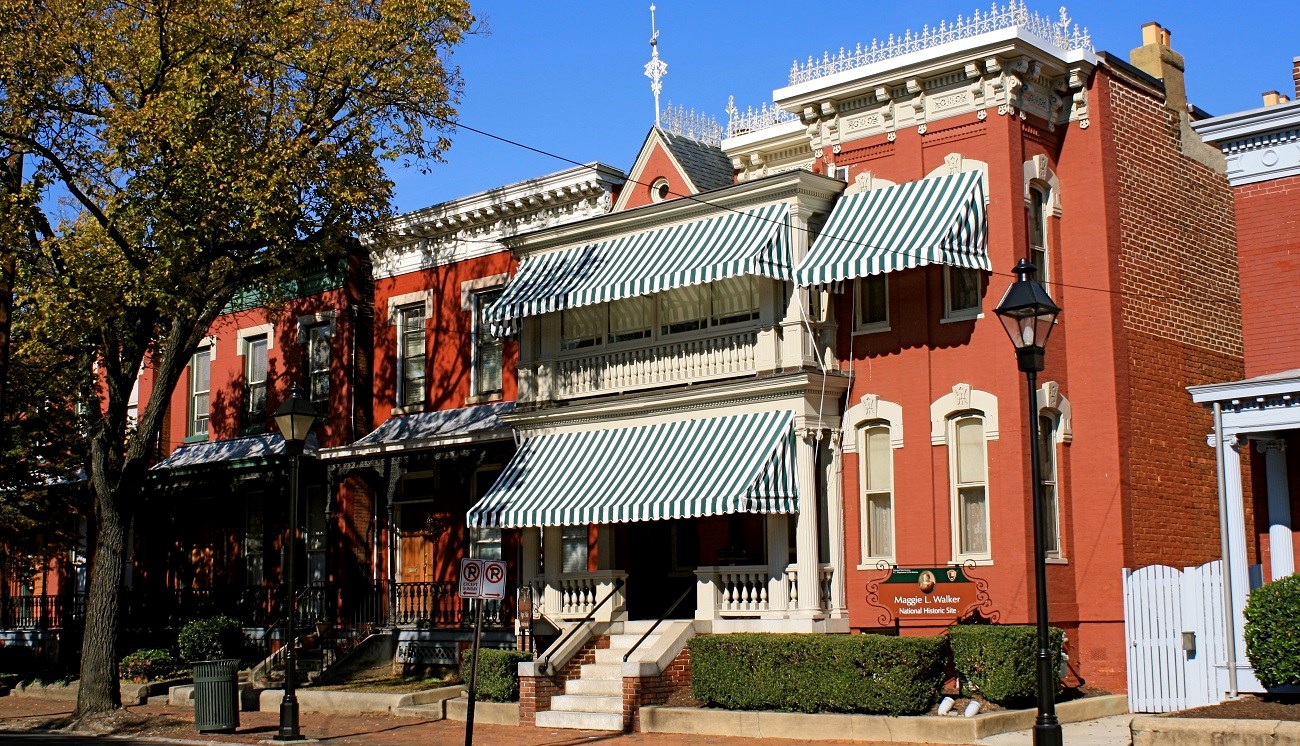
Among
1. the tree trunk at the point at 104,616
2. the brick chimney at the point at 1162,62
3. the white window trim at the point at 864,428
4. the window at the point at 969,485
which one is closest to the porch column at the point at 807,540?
the white window trim at the point at 864,428

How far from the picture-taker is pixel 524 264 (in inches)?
1056

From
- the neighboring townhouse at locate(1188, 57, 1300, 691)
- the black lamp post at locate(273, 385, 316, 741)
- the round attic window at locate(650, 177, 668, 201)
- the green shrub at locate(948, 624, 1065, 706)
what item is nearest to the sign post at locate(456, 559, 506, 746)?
the black lamp post at locate(273, 385, 316, 741)

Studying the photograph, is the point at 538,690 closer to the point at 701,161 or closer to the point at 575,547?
the point at 575,547

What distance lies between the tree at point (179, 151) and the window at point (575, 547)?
22.0ft

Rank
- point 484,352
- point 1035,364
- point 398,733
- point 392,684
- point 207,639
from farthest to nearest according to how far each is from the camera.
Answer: point 207,639
point 484,352
point 392,684
point 398,733
point 1035,364

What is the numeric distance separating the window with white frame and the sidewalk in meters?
6.69

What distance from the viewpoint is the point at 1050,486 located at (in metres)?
21.8

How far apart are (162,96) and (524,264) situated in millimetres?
7017

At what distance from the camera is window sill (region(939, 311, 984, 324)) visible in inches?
863

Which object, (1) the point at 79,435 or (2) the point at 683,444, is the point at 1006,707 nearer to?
(2) the point at 683,444

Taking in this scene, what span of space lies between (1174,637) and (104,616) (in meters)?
16.6

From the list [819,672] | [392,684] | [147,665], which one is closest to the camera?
[819,672]

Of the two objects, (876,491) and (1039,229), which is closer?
(1039,229)

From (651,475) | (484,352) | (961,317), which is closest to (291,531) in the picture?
(651,475)
